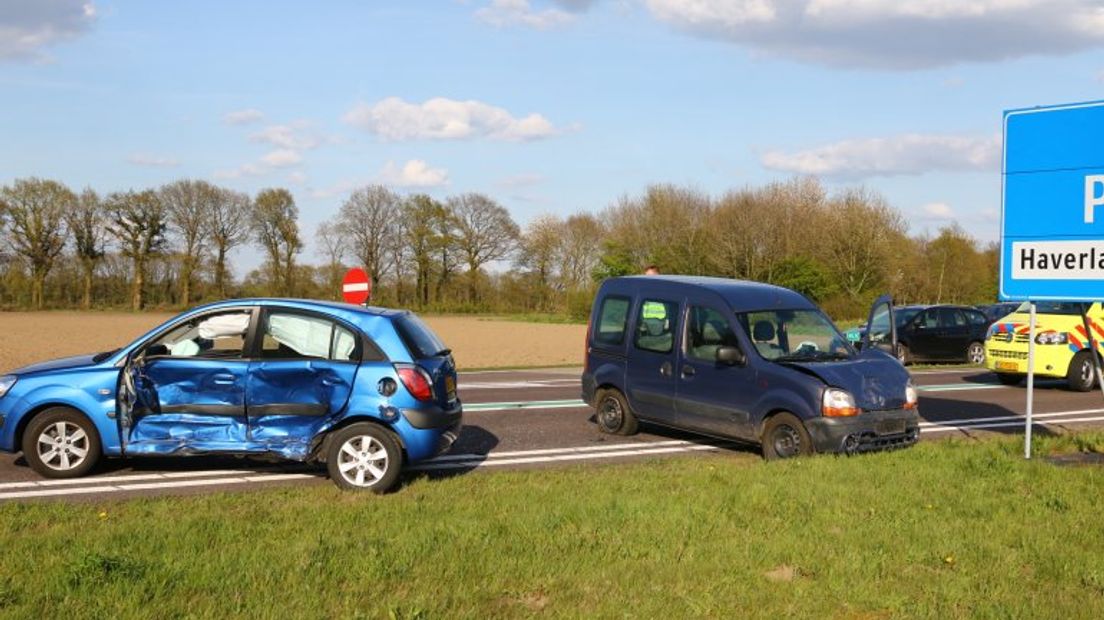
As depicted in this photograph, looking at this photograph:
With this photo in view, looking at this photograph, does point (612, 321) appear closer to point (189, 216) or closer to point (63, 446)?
point (63, 446)

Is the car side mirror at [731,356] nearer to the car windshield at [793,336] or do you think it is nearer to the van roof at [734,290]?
the car windshield at [793,336]

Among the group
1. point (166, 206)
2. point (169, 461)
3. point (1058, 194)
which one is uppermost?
point (166, 206)

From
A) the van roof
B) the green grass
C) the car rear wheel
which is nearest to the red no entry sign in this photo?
the van roof

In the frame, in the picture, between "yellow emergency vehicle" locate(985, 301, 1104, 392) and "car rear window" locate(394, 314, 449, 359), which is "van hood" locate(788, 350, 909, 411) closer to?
"car rear window" locate(394, 314, 449, 359)

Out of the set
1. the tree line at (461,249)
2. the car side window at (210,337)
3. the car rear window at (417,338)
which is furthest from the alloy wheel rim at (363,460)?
the tree line at (461,249)

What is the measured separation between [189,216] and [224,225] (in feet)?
8.44

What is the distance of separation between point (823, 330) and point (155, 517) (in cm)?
661

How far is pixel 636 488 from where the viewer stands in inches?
290

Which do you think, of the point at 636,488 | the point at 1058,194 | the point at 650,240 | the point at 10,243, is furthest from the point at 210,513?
the point at 10,243

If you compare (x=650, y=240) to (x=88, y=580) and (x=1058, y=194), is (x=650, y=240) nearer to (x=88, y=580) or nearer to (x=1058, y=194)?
(x=1058, y=194)

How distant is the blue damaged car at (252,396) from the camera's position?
312 inches

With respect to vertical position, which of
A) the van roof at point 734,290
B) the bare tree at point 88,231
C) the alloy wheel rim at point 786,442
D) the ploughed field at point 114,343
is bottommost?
→ the ploughed field at point 114,343

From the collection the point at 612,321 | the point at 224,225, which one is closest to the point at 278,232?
the point at 224,225

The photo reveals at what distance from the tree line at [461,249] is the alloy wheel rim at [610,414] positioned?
49236 mm
